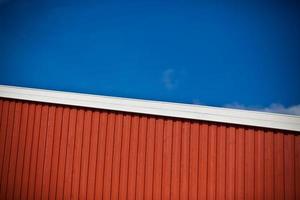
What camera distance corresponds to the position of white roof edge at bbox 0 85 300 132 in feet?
11.6

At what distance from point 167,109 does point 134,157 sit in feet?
2.56

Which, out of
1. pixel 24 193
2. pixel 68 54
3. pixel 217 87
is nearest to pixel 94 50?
pixel 68 54

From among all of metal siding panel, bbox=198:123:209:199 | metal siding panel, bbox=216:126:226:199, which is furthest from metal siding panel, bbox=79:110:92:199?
metal siding panel, bbox=216:126:226:199

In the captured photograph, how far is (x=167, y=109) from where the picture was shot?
3.73 meters

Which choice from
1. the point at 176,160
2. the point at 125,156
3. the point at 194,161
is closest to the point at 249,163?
the point at 194,161

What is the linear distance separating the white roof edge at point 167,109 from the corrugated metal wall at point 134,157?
0.33 ft

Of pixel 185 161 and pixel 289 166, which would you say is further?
pixel 185 161

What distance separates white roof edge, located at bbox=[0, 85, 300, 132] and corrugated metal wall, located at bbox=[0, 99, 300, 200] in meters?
0.10

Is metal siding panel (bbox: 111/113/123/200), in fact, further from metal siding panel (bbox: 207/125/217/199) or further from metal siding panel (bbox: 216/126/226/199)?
metal siding panel (bbox: 216/126/226/199)

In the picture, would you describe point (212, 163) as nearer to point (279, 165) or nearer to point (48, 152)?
point (279, 165)

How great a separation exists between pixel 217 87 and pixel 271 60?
91 cm

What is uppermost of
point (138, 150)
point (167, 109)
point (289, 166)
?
point (167, 109)

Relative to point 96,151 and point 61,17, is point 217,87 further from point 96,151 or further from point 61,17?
point 61,17

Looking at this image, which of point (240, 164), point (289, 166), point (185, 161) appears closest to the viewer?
point (289, 166)
